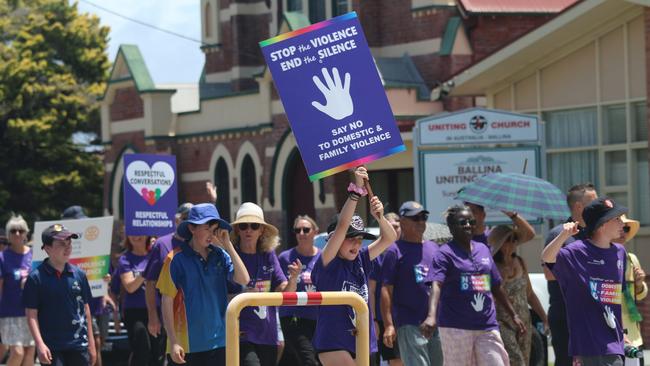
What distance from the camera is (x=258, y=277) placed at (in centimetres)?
1218

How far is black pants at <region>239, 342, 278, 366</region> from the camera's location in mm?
11555

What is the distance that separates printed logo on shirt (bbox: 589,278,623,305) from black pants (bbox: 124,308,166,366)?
540 cm

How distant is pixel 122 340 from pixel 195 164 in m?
19.2

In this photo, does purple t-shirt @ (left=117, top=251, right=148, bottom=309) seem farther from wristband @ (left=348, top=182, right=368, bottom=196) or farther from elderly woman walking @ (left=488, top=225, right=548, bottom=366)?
wristband @ (left=348, top=182, right=368, bottom=196)

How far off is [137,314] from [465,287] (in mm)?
4259

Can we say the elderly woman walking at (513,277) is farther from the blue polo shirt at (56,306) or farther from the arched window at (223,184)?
the arched window at (223,184)

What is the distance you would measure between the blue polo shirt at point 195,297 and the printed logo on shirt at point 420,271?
266 cm

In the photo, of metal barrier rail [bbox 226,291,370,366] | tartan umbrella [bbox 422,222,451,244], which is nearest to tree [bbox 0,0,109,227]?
tartan umbrella [bbox 422,222,451,244]

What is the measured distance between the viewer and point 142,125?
39.4m

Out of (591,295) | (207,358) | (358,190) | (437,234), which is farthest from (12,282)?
(591,295)

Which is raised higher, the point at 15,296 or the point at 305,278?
the point at 305,278

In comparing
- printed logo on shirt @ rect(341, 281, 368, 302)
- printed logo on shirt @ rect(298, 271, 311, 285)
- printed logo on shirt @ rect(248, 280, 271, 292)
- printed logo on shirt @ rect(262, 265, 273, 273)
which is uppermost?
A: printed logo on shirt @ rect(262, 265, 273, 273)

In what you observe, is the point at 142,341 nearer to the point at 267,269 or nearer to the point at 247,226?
the point at 267,269

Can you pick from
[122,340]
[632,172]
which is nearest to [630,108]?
[632,172]
